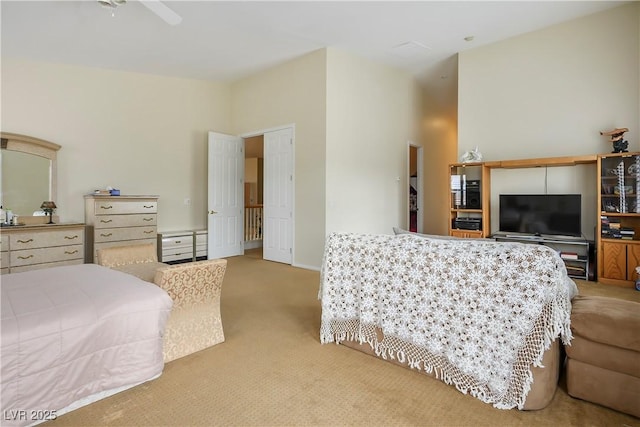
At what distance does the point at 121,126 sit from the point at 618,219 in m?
7.34

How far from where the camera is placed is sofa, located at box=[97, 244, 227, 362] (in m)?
2.29

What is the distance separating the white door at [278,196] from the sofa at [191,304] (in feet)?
10.4

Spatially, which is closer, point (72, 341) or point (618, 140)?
point (72, 341)

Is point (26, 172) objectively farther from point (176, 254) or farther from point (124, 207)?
point (176, 254)

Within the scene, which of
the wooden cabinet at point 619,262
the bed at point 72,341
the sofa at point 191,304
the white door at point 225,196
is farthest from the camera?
the white door at point 225,196

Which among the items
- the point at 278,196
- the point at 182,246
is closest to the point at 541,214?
the point at 278,196

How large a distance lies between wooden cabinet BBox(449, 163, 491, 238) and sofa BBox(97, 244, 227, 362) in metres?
4.28

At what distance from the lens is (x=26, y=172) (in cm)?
456

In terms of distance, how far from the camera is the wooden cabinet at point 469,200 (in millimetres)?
5449

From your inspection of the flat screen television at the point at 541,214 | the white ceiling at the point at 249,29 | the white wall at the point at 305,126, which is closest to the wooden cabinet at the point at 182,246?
the white wall at the point at 305,126

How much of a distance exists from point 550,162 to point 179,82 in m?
6.12

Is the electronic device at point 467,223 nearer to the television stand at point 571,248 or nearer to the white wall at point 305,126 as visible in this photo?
the television stand at point 571,248

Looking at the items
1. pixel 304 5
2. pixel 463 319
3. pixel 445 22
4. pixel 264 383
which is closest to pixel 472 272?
pixel 463 319

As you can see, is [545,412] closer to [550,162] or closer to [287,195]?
[550,162]
